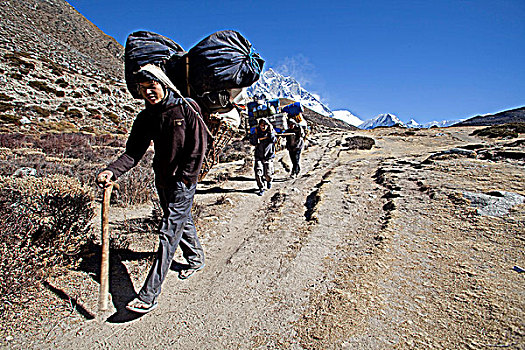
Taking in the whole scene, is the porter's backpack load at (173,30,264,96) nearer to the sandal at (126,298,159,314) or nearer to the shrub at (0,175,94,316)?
the shrub at (0,175,94,316)

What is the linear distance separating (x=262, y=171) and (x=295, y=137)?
2.63 m

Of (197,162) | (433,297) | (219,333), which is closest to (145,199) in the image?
(197,162)

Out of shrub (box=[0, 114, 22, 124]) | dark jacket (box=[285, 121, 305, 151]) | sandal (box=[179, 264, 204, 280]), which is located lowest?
→ shrub (box=[0, 114, 22, 124])

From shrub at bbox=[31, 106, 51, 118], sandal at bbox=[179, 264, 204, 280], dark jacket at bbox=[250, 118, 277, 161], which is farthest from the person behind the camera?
shrub at bbox=[31, 106, 51, 118]

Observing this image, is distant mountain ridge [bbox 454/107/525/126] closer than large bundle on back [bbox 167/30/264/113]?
No

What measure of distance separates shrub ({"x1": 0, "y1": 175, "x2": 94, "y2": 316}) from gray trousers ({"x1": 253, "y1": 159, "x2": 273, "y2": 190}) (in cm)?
443

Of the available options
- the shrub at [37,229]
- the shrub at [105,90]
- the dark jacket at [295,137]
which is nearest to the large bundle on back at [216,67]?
the shrub at [37,229]

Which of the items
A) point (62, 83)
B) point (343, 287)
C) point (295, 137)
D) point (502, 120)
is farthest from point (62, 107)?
point (502, 120)

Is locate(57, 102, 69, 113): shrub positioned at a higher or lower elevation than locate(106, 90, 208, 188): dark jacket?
lower

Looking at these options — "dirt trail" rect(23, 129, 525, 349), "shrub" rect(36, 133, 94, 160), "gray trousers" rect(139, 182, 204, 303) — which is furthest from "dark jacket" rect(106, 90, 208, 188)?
"shrub" rect(36, 133, 94, 160)

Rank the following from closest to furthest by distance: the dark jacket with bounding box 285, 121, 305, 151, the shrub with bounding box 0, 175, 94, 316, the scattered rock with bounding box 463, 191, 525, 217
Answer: the shrub with bounding box 0, 175, 94, 316, the scattered rock with bounding box 463, 191, 525, 217, the dark jacket with bounding box 285, 121, 305, 151

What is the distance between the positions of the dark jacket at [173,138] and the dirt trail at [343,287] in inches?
49.3

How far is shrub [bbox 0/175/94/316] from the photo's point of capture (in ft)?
7.72

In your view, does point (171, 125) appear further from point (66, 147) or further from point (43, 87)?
point (43, 87)
